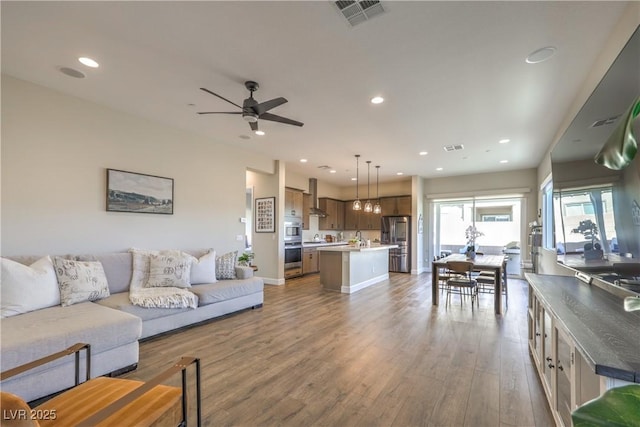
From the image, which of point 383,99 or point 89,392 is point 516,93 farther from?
point 89,392

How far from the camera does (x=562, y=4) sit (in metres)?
1.97

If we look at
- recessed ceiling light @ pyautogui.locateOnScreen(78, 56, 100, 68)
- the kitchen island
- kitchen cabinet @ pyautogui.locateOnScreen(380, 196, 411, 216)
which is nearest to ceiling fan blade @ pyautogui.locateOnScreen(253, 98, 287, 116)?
recessed ceiling light @ pyautogui.locateOnScreen(78, 56, 100, 68)

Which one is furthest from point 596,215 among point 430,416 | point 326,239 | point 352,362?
point 326,239

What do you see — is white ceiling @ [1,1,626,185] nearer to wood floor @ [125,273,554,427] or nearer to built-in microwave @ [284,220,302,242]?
wood floor @ [125,273,554,427]

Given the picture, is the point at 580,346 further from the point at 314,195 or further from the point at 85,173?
the point at 314,195

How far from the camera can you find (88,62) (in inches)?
109

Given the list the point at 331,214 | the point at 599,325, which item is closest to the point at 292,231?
the point at 331,214

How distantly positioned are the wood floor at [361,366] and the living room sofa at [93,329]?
0.20 metres

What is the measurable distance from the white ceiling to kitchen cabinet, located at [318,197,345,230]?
4.81 metres

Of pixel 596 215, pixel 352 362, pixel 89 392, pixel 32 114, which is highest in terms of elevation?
pixel 32 114

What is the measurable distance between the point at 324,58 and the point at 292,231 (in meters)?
5.09

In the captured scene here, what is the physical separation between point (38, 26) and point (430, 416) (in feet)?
14.0

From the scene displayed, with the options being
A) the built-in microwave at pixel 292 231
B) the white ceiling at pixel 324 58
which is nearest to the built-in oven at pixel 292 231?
the built-in microwave at pixel 292 231

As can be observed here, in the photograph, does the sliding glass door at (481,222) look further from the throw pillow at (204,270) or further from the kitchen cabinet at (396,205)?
the throw pillow at (204,270)
